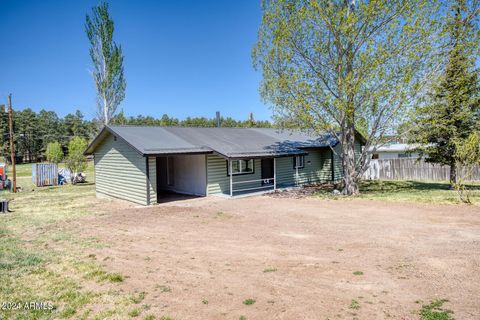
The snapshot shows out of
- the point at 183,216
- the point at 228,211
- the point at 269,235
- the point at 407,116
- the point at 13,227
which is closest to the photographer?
the point at 269,235

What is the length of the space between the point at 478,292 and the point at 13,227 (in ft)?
39.9

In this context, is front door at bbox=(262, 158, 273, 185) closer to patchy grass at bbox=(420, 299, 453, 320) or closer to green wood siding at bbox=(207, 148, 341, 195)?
green wood siding at bbox=(207, 148, 341, 195)

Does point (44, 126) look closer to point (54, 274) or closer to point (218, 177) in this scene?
point (218, 177)

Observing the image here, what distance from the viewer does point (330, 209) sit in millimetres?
12242

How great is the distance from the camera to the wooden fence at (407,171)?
21800mm

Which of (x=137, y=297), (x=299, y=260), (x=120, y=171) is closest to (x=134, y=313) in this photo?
(x=137, y=297)

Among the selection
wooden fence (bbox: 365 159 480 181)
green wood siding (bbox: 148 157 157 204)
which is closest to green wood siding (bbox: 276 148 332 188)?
wooden fence (bbox: 365 159 480 181)

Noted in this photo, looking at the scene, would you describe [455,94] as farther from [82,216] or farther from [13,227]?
[13,227]

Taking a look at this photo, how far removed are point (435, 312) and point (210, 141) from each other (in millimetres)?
13799

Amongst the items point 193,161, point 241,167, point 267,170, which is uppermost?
point 193,161

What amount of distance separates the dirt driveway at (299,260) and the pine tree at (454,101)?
17.9 feet

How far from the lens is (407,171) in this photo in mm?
22938

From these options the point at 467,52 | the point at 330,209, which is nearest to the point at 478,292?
the point at 330,209

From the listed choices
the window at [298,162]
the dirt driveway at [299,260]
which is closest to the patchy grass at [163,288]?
the dirt driveway at [299,260]
